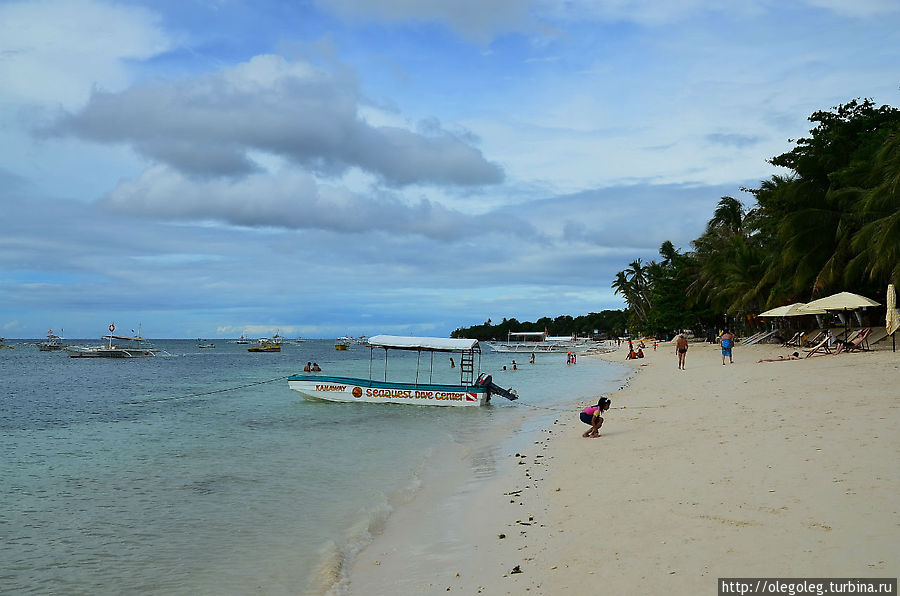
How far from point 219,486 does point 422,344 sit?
13.6m

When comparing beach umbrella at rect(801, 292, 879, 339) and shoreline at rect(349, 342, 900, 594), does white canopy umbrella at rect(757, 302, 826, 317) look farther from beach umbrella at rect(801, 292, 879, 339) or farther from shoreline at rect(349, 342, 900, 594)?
shoreline at rect(349, 342, 900, 594)

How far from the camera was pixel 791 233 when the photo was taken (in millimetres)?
36781

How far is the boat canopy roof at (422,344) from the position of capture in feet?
82.8

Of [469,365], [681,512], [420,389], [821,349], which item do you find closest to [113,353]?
[469,365]

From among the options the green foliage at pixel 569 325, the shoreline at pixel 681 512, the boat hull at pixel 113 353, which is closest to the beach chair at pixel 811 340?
the shoreline at pixel 681 512

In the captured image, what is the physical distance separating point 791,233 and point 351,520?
1395 inches

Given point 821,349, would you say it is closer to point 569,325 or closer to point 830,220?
point 830,220

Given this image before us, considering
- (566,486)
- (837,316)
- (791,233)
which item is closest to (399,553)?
(566,486)

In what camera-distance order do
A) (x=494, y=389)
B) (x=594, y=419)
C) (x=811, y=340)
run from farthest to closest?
(x=811, y=340), (x=494, y=389), (x=594, y=419)

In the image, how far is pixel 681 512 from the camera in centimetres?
A: 704

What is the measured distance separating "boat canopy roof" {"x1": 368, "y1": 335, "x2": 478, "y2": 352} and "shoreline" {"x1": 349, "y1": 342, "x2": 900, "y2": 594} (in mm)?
12021

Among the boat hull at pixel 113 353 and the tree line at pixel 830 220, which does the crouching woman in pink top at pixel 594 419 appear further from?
the boat hull at pixel 113 353

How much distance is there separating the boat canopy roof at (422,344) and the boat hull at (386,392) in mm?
1579

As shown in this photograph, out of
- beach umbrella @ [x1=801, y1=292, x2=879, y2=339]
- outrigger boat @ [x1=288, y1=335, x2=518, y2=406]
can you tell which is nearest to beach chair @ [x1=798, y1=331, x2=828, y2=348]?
beach umbrella @ [x1=801, y1=292, x2=879, y2=339]
